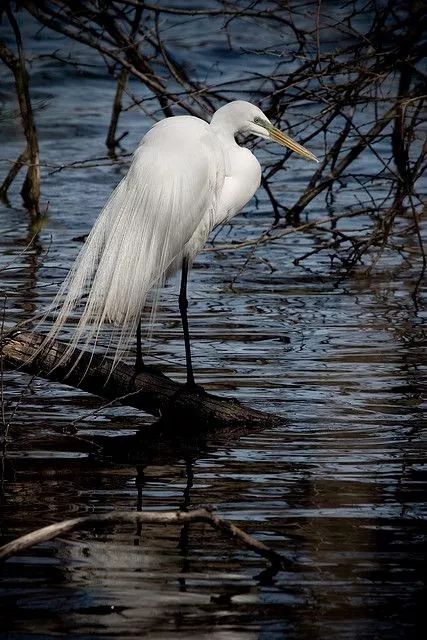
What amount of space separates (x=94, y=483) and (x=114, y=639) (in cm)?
147

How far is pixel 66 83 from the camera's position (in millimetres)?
19156

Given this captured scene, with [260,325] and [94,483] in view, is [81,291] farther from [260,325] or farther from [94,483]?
[260,325]

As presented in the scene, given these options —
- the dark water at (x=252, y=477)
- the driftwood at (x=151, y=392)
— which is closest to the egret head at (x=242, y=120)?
the dark water at (x=252, y=477)

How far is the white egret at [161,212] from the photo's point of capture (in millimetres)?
5695

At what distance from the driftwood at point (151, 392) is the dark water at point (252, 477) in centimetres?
9

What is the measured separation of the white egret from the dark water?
326mm

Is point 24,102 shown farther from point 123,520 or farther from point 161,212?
point 123,520

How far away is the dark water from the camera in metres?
3.56

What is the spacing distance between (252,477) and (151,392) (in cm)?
88

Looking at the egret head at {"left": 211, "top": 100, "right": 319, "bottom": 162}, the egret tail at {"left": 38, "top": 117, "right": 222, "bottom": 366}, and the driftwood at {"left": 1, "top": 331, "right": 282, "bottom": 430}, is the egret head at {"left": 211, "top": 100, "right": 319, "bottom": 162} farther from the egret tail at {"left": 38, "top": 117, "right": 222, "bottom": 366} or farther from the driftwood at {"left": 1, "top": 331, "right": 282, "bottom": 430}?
the driftwood at {"left": 1, "top": 331, "right": 282, "bottom": 430}

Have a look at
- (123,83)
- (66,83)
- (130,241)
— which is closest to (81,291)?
(130,241)

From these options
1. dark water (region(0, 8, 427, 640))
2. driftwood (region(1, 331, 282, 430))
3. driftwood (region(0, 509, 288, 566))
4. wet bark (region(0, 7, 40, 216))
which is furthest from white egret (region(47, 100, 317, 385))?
wet bark (region(0, 7, 40, 216))

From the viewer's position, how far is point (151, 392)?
557 centimetres

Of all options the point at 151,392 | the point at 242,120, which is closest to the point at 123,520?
the point at 151,392
